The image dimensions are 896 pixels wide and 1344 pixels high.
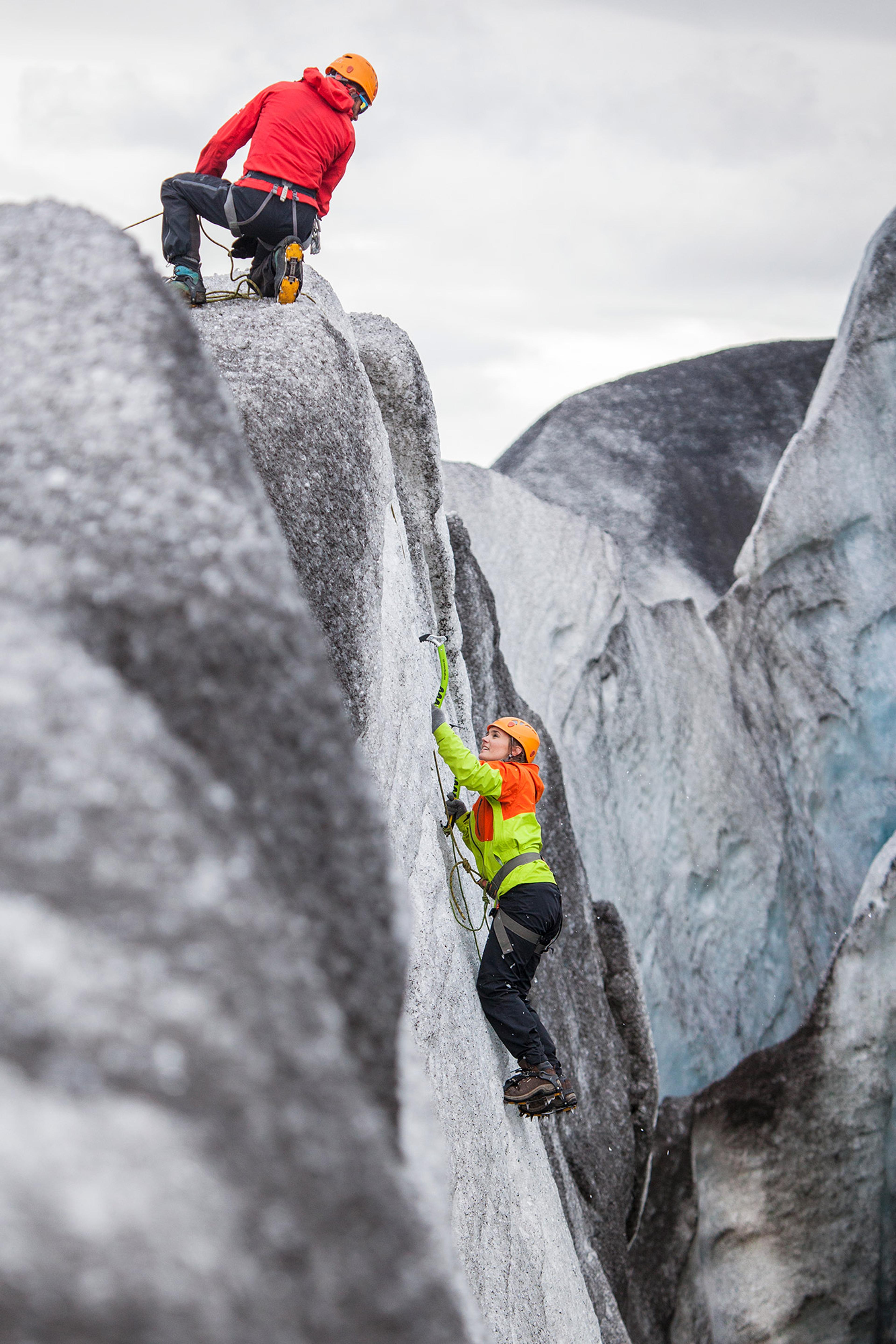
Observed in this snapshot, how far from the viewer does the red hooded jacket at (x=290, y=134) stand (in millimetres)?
4492

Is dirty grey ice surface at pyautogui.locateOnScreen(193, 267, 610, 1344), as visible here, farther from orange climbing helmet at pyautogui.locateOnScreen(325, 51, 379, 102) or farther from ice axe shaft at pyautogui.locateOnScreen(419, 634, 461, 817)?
orange climbing helmet at pyautogui.locateOnScreen(325, 51, 379, 102)

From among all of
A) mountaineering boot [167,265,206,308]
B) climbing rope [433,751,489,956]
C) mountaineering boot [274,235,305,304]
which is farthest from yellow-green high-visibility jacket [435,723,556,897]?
mountaineering boot [167,265,206,308]

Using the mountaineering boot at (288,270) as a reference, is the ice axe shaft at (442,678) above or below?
below

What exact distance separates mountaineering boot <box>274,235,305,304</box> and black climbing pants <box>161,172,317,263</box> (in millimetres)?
312

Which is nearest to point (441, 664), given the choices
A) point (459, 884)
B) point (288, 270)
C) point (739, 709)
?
point (459, 884)

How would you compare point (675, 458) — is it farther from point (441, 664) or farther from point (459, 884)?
point (459, 884)

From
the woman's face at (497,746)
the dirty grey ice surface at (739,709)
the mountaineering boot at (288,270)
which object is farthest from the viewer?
the dirty grey ice surface at (739,709)

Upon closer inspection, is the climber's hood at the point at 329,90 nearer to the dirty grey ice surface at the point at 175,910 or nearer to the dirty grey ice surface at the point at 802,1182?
the dirty grey ice surface at the point at 175,910

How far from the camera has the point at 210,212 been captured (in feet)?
14.9

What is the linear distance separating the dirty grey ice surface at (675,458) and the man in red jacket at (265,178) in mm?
8244

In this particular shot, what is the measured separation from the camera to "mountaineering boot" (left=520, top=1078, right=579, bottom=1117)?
3973 mm

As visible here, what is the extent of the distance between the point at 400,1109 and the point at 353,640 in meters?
2.35

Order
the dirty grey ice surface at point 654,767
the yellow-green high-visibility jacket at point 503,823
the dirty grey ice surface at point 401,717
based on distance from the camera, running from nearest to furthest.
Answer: the dirty grey ice surface at point 401,717
the yellow-green high-visibility jacket at point 503,823
the dirty grey ice surface at point 654,767

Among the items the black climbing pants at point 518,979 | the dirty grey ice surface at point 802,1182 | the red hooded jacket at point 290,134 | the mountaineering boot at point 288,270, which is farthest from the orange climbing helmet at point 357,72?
the dirty grey ice surface at point 802,1182
